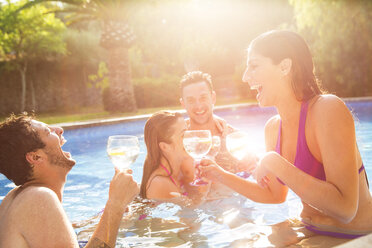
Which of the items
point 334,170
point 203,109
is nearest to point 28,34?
point 203,109

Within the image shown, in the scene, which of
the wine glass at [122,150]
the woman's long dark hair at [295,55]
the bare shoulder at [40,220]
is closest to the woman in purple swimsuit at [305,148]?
the woman's long dark hair at [295,55]

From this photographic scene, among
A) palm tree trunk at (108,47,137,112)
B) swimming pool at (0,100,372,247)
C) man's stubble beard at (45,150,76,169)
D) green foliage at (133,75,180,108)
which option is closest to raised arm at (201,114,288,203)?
swimming pool at (0,100,372,247)

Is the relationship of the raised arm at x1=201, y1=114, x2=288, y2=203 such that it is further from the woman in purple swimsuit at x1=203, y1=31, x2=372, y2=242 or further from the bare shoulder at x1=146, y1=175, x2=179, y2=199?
the bare shoulder at x1=146, y1=175, x2=179, y2=199

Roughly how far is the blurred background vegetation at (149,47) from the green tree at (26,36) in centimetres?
6

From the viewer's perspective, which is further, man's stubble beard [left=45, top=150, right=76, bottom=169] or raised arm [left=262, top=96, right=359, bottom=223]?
man's stubble beard [left=45, top=150, right=76, bottom=169]

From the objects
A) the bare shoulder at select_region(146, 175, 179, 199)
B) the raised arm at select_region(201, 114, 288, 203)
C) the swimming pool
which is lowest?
the swimming pool

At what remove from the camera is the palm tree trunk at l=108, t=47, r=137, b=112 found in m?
17.5

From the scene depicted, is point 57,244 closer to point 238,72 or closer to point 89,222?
point 89,222

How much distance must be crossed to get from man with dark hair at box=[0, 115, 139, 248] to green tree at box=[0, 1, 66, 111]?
57.7ft

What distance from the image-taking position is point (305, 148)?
2.52 metres

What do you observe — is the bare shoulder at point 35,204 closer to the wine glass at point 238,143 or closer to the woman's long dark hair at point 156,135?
the wine glass at point 238,143

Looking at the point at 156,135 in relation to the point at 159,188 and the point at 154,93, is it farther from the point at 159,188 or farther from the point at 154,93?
the point at 154,93

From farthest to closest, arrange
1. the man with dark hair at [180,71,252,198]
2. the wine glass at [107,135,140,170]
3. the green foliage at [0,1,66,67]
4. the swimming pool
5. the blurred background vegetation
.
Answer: the green foliage at [0,1,66,67]
the blurred background vegetation
the man with dark hair at [180,71,252,198]
the swimming pool
the wine glass at [107,135,140,170]

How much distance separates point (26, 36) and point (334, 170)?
71.4 feet
